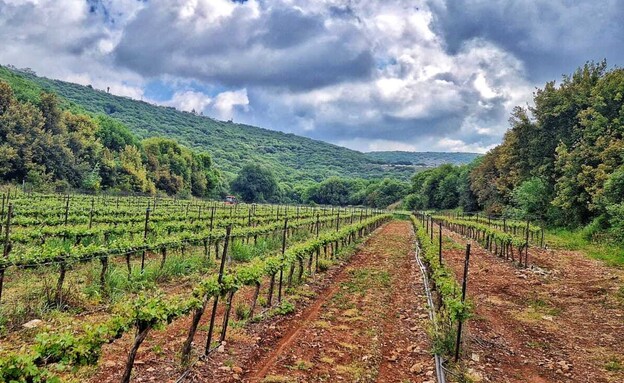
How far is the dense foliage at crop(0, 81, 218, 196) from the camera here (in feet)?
169

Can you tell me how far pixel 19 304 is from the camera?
7.77 m

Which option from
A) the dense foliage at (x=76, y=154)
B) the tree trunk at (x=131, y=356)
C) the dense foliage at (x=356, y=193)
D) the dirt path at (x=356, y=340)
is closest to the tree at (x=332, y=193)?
the dense foliage at (x=356, y=193)

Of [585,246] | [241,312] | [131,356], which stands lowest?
[241,312]

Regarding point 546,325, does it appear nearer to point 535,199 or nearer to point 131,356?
point 131,356

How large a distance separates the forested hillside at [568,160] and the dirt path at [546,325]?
785 centimetres

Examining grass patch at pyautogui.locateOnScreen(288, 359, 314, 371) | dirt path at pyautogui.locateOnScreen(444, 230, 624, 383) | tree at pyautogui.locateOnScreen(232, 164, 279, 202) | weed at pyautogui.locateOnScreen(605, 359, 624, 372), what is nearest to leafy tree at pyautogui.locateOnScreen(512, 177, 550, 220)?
dirt path at pyautogui.locateOnScreen(444, 230, 624, 383)

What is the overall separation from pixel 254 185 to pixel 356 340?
105 meters

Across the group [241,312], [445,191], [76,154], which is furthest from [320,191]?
[241,312]

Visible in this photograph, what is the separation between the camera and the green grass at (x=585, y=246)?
19.6 m

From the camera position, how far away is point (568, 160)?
3103 centimetres

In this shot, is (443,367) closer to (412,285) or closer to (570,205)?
(412,285)

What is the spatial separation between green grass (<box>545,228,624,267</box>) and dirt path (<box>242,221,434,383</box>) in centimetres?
1304

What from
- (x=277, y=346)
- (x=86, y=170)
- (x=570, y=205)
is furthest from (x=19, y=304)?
(x=86, y=170)

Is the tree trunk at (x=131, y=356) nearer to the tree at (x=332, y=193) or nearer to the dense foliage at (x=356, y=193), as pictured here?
the dense foliage at (x=356, y=193)
